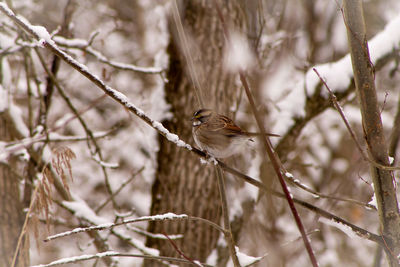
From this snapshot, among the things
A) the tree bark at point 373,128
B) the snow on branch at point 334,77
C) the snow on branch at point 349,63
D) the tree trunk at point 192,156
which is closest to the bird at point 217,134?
the tree trunk at point 192,156

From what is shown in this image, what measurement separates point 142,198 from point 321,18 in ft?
17.2

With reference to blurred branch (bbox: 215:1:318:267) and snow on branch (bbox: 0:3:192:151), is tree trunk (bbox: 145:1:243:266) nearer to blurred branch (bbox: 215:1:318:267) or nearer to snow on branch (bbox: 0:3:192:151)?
snow on branch (bbox: 0:3:192:151)

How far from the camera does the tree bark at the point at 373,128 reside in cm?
155

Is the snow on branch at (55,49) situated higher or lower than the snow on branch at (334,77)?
lower

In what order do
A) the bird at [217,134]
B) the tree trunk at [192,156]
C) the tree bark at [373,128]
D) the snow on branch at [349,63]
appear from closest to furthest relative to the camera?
the tree bark at [373,128]
the bird at [217,134]
the snow on branch at [349,63]
the tree trunk at [192,156]

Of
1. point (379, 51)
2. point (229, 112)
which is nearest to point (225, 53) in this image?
point (229, 112)

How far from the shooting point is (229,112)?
3.98 meters

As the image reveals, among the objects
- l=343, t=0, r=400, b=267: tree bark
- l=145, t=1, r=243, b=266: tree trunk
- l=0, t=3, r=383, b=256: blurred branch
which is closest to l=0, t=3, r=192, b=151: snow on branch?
l=0, t=3, r=383, b=256: blurred branch

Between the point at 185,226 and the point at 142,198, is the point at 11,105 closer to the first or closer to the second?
the point at 185,226

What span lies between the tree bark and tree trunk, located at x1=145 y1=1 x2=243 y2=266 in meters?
2.33

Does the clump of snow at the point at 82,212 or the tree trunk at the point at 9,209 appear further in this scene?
the tree trunk at the point at 9,209

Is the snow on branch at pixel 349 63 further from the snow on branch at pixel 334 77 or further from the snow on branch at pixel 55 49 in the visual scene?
the snow on branch at pixel 55 49

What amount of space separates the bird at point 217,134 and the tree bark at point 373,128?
4.21 ft

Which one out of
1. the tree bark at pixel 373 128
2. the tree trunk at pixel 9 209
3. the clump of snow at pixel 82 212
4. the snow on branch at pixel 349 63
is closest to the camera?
the tree bark at pixel 373 128
